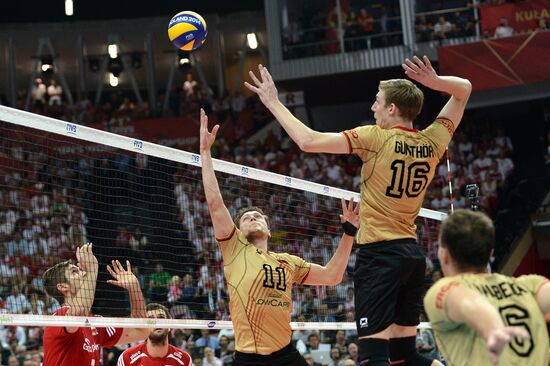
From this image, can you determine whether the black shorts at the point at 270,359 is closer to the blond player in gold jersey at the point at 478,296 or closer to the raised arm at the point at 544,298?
the blond player in gold jersey at the point at 478,296

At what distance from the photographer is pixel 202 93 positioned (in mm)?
36781

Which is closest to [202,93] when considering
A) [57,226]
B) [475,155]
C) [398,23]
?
[398,23]

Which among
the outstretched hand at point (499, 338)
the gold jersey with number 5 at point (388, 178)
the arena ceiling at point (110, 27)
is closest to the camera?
the outstretched hand at point (499, 338)

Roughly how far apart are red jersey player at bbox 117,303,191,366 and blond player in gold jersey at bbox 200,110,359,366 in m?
2.56

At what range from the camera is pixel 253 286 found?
24.4ft

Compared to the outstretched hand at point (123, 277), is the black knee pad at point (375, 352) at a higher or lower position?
lower

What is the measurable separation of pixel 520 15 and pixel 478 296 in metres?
24.6

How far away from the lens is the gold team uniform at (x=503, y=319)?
177 inches

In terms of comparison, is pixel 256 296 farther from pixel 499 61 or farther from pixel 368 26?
pixel 368 26

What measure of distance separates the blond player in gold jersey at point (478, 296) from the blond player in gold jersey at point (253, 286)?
2774mm

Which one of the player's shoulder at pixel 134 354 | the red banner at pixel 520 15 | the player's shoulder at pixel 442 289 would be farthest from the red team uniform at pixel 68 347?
the red banner at pixel 520 15

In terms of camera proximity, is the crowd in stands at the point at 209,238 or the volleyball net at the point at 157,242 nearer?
the volleyball net at the point at 157,242

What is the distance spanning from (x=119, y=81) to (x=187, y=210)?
73.7 feet

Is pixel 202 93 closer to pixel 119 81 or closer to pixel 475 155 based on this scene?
pixel 119 81
